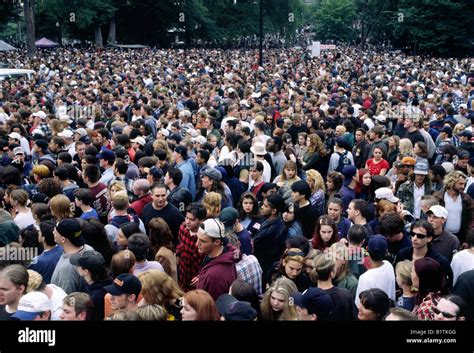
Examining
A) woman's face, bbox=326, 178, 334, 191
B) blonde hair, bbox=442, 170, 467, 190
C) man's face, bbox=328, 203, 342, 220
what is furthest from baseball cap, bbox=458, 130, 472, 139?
man's face, bbox=328, 203, 342, 220

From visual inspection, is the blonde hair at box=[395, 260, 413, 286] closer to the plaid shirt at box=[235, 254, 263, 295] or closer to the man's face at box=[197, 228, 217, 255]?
the plaid shirt at box=[235, 254, 263, 295]

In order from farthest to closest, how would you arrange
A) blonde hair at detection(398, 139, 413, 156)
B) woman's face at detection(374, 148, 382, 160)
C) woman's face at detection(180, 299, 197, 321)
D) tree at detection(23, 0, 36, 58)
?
tree at detection(23, 0, 36, 58) < blonde hair at detection(398, 139, 413, 156) < woman's face at detection(374, 148, 382, 160) < woman's face at detection(180, 299, 197, 321)

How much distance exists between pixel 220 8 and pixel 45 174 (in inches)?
2240

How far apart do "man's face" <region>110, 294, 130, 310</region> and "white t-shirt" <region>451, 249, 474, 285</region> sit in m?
3.04

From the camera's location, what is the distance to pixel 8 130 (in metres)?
12.1

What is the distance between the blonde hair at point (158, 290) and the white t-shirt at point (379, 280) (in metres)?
1.60

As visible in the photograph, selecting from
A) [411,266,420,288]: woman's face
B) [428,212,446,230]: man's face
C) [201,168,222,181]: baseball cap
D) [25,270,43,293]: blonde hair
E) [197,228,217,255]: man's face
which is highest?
[201,168,222,181]: baseball cap

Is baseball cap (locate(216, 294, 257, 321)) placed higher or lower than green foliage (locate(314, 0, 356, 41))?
lower

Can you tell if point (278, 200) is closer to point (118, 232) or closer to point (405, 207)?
point (118, 232)

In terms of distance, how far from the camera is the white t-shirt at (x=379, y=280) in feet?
18.2

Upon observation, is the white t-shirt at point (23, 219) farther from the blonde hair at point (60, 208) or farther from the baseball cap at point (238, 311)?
the baseball cap at point (238, 311)

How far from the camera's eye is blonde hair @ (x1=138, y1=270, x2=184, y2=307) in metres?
5.06

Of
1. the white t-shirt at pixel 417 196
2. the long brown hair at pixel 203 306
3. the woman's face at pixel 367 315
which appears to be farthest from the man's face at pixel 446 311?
the white t-shirt at pixel 417 196

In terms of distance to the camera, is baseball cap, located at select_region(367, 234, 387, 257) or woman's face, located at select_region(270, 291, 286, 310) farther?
baseball cap, located at select_region(367, 234, 387, 257)
